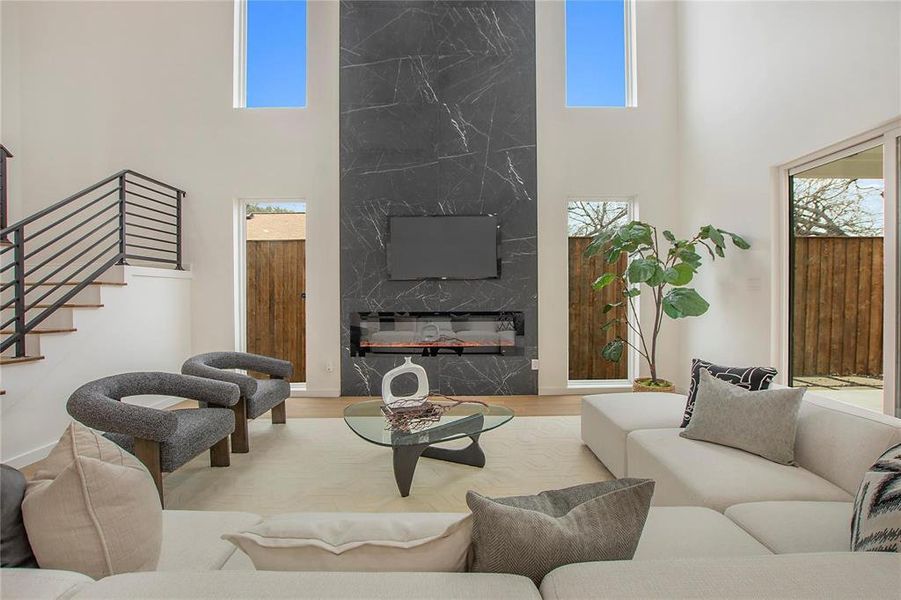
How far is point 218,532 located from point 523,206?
4.25 metres

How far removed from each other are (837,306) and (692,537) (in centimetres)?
260

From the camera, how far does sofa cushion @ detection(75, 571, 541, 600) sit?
706 mm

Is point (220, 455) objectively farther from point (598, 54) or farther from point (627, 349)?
point (598, 54)

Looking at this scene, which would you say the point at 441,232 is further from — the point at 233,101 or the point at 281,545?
the point at 281,545

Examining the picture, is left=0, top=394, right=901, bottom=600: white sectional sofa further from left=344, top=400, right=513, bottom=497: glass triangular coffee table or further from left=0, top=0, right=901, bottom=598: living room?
left=344, top=400, right=513, bottom=497: glass triangular coffee table

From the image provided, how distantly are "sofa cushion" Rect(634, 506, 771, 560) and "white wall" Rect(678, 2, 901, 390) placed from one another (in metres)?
2.66

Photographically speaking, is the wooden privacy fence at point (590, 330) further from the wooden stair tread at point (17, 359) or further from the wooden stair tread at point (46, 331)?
the wooden stair tread at point (17, 359)

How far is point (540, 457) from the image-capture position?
301 centimetres

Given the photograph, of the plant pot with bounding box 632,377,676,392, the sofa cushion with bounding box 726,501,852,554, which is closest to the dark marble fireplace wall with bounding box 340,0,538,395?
the plant pot with bounding box 632,377,676,392

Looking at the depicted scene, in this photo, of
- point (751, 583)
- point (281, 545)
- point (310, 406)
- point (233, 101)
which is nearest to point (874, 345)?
point (751, 583)

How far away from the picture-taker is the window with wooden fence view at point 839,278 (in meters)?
2.74

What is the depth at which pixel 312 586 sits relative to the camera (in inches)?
28.5

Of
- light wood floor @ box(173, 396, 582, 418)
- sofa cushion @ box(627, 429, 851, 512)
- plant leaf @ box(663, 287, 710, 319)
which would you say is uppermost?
plant leaf @ box(663, 287, 710, 319)

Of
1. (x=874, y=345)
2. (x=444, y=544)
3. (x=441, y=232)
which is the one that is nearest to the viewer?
(x=444, y=544)
